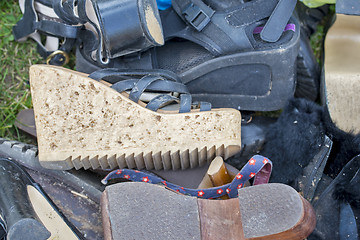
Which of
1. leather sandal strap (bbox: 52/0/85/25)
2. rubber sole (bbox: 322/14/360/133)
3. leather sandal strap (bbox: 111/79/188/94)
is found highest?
leather sandal strap (bbox: 52/0/85/25)

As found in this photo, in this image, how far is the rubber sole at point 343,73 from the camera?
4.68 ft

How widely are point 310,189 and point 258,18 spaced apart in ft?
1.98

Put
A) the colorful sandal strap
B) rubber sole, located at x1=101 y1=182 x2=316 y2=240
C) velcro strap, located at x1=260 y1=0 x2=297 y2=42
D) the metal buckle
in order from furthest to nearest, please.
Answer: the metal buckle
velcro strap, located at x1=260 y1=0 x2=297 y2=42
the colorful sandal strap
rubber sole, located at x1=101 y1=182 x2=316 y2=240

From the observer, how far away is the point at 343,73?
1493 mm

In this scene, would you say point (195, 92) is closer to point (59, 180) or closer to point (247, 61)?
point (247, 61)

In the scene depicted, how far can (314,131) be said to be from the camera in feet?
4.29

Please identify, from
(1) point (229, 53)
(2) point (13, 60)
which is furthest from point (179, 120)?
(2) point (13, 60)

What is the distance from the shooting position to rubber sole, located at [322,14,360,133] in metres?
1.43

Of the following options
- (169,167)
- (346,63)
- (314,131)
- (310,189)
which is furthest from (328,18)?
(169,167)

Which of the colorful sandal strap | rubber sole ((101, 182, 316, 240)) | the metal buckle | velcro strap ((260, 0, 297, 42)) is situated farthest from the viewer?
the metal buckle

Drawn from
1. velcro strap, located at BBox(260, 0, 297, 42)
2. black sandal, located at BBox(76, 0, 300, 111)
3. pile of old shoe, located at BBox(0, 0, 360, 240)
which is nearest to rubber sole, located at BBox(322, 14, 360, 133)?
pile of old shoe, located at BBox(0, 0, 360, 240)

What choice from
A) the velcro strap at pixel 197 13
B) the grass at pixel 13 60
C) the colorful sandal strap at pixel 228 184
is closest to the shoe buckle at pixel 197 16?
the velcro strap at pixel 197 13

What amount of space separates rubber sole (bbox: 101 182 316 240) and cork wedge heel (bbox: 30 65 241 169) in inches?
8.6

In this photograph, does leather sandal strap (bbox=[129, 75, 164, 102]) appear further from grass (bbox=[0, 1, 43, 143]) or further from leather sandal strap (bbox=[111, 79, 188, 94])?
grass (bbox=[0, 1, 43, 143])
